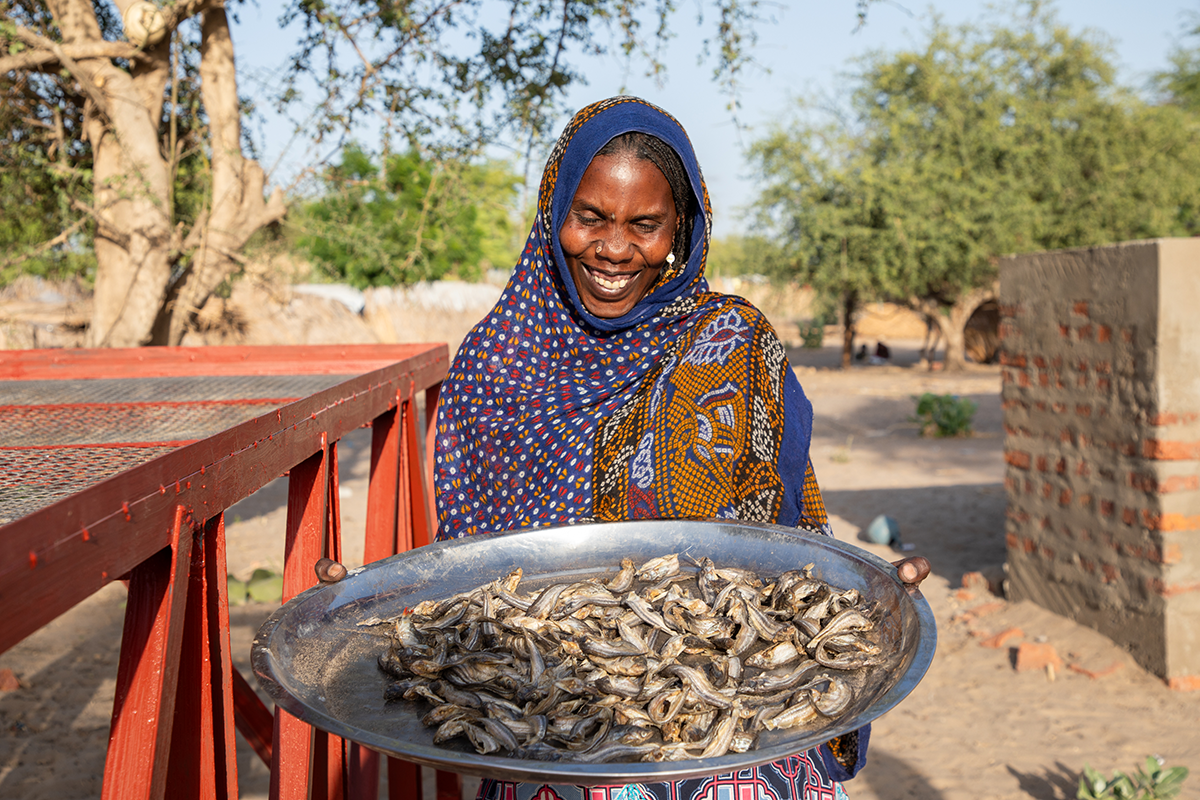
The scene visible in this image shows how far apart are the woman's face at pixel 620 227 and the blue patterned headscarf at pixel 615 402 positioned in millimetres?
35

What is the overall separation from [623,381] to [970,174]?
19.0 metres

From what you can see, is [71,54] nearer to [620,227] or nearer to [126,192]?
[126,192]

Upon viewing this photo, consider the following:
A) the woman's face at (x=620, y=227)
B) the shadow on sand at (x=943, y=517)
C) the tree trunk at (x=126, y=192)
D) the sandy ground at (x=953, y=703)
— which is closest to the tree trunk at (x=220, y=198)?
the tree trunk at (x=126, y=192)

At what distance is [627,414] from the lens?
207 cm

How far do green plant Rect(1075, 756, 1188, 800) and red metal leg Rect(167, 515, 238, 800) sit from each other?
132 inches

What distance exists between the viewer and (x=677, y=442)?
178cm

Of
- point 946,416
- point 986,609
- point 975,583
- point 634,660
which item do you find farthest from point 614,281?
point 946,416

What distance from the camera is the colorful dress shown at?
1.77 metres

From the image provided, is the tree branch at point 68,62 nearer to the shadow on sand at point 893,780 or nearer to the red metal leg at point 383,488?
the red metal leg at point 383,488

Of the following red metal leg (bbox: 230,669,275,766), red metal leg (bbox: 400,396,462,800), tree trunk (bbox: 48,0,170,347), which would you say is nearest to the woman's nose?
red metal leg (bbox: 400,396,462,800)

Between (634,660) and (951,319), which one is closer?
(634,660)

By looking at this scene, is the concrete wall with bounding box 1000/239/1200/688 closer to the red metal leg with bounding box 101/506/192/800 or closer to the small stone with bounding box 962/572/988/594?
the small stone with bounding box 962/572/988/594

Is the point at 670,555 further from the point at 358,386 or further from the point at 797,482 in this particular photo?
the point at 358,386

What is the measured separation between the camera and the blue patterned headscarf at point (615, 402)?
1.83 meters
